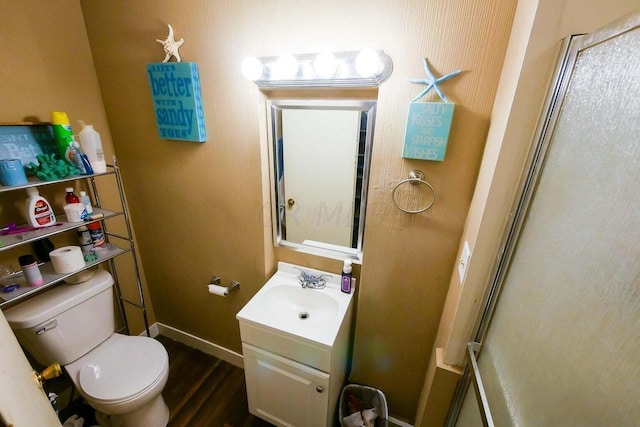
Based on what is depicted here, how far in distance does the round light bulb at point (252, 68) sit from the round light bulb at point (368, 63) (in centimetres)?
41

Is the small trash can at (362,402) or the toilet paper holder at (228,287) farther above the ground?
the toilet paper holder at (228,287)

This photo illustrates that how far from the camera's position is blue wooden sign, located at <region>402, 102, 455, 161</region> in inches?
36.3

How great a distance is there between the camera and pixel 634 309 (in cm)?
37

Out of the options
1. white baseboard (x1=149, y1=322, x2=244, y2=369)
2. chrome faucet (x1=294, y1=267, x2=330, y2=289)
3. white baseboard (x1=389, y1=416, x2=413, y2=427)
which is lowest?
white baseboard (x1=389, y1=416, x2=413, y2=427)

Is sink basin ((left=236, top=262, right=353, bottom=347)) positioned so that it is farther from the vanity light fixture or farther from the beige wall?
the vanity light fixture

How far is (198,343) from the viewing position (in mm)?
1964

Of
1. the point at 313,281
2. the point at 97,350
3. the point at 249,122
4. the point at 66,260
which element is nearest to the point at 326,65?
the point at 249,122

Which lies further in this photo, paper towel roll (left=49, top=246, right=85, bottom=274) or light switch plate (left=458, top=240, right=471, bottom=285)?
paper towel roll (left=49, top=246, right=85, bottom=274)

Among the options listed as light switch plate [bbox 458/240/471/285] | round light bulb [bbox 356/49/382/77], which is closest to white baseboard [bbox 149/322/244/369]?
light switch plate [bbox 458/240/471/285]

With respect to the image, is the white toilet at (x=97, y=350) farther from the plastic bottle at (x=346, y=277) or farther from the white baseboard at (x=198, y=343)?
the plastic bottle at (x=346, y=277)

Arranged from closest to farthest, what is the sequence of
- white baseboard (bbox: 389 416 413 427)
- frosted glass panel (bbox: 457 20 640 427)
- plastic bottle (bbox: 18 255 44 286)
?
frosted glass panel (bbox: 457 20 640 427) → plastic bottle (bbox: 18 255 44 286) → white baseboard (bbox: 389 416 413 427)

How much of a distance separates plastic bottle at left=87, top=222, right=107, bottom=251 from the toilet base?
0.90 metres

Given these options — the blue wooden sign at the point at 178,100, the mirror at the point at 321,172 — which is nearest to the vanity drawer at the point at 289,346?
the mirror at the point at 321,172

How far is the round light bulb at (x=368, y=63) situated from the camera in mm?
923
